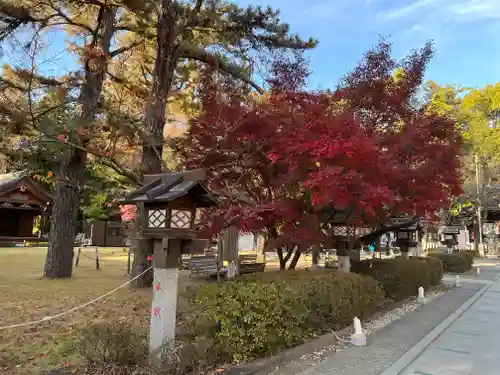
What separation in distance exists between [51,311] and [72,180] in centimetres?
462

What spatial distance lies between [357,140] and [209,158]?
3.19 m

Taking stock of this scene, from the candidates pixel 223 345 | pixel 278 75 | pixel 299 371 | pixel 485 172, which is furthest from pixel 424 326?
pixel 485 172

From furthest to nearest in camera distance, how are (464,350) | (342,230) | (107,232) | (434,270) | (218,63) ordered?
(107,232) < (434,270) < (218,63) < (342,230) < (464,350)

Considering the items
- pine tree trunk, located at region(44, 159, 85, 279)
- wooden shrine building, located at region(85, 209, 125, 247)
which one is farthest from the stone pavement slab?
wooden shrine building, located at region(85, 209, 125, 247)

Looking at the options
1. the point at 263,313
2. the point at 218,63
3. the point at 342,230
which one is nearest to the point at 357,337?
the point at 263,313

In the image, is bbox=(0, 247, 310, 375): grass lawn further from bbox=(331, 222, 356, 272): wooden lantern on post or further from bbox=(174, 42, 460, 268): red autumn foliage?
bbox=(331, 222, 356, 272): wooden lantern on post

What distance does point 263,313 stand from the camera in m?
5.62

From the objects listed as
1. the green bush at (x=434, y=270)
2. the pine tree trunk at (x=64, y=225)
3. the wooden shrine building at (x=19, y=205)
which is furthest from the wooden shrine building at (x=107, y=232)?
the green bush at (x=434, y=270)

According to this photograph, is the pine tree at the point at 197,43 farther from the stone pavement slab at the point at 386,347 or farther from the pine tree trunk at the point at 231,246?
the stone pavement slab at the point at 386,347

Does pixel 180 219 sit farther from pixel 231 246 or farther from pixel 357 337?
pixel 231 246

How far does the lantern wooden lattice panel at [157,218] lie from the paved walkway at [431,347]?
9.20 feet

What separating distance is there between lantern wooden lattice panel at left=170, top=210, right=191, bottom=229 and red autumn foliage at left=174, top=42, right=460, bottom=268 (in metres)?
2.55

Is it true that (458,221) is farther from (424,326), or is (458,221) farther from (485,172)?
(424,326)

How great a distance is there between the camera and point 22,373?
480 cm
